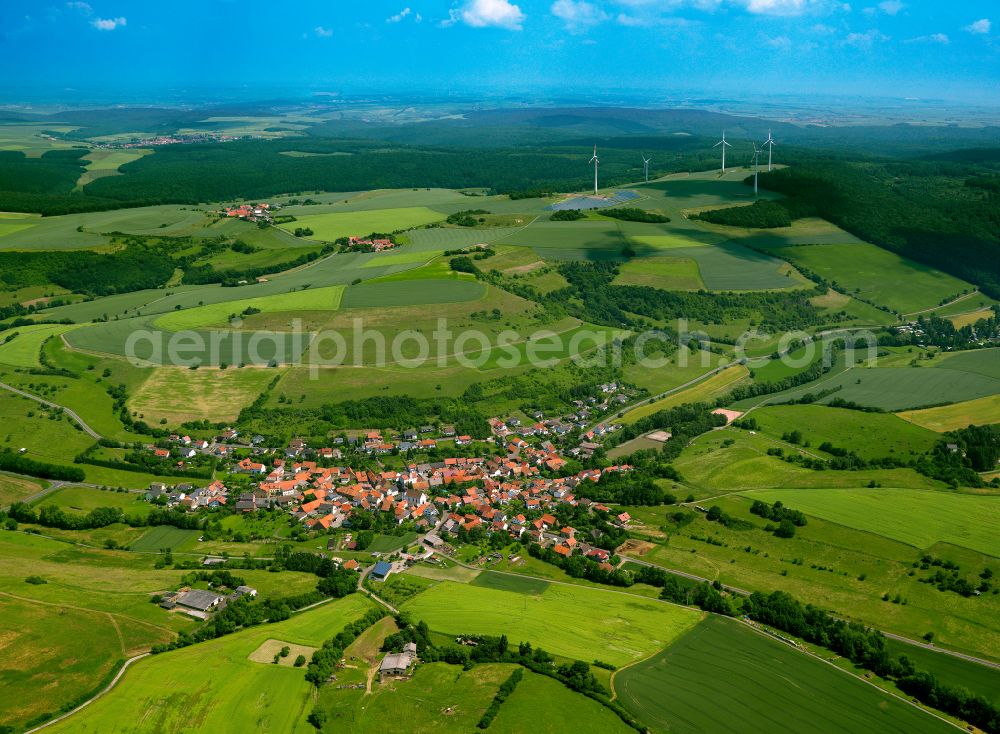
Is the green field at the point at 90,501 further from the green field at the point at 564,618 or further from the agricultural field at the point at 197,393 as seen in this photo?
the green field at the point at 564,618

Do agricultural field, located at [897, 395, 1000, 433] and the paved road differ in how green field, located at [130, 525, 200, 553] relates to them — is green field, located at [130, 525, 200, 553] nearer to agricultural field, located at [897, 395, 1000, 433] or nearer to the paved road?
the paved road

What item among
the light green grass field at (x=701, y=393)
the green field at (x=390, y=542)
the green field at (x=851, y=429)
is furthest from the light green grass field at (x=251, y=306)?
the green field at (x=851, y=429)

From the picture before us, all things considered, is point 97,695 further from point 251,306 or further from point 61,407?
point 251,306

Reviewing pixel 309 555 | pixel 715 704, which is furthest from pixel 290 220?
pixel 715 704

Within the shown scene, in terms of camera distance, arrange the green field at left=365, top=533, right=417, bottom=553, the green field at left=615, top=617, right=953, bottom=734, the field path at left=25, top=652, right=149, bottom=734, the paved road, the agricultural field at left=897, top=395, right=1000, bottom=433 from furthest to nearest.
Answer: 1. the agricultural field at left=897, top=395, right=1000, bottom=433
2. the paved road
3. the green field at left=365, top=533, right=417, bottom=553
4. the green field at left=615, top=617, right=953, bottom=734
5. the field path at left=25, top=652, right=149, bottom=734

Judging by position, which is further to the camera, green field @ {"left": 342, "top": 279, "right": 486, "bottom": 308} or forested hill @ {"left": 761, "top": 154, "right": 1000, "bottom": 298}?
forested hill @ {"left": 761, "top": 154, "right": 1000, "bottom": 298}

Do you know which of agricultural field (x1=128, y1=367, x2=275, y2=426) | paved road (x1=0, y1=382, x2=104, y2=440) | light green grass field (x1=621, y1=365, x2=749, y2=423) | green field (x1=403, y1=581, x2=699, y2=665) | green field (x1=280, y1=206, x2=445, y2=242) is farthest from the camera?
green field (x1=280, y1=206, x2=445, y2=242)

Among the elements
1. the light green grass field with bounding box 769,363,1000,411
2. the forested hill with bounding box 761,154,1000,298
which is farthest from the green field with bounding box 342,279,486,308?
the forested hill with bounding box 761,154,1000,298
